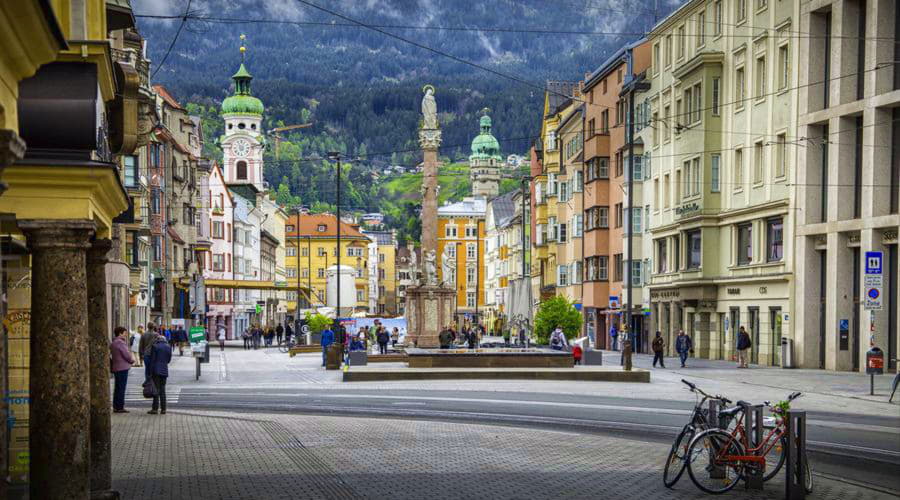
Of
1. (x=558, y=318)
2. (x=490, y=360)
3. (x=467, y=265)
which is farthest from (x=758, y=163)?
(x=467, y=265)

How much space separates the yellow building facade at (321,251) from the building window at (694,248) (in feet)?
366

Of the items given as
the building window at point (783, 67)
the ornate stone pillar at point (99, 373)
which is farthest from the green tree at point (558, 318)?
the ornate stone pillar at point (99, 373)

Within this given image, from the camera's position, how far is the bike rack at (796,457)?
1455 cm

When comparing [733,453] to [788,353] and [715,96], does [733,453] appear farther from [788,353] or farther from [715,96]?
[715,96]

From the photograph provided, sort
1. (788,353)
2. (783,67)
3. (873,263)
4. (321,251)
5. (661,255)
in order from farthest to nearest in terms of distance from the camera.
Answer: (321,251)
(661,255)
(783,67)
(788,353)
(873,263)

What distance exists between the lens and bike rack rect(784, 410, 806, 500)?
14.6 m

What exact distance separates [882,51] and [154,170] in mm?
43545

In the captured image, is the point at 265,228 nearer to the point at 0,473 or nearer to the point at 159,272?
the point at 159,272

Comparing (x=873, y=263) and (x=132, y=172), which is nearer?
(x=873, y=263)

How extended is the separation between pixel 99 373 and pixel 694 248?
155 feet

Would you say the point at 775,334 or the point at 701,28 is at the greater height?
the point at 701,28

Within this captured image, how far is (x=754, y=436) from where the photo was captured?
611 inches

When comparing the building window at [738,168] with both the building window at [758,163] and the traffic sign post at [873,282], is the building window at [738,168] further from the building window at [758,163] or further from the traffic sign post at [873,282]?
the traffic sign post at [873,282]

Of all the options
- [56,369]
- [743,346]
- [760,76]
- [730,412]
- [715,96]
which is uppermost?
[760,76]
